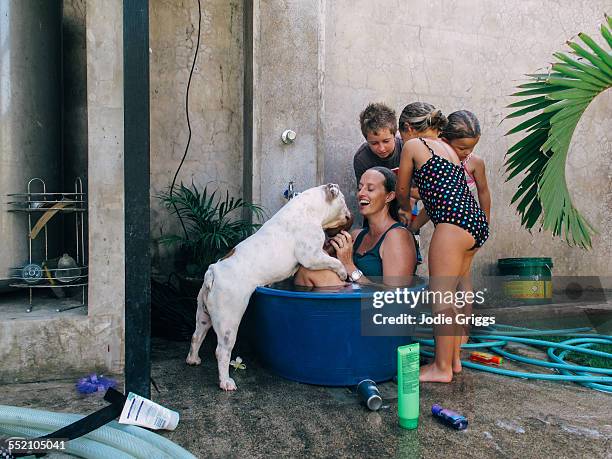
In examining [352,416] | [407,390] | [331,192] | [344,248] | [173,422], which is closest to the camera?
[173,422]

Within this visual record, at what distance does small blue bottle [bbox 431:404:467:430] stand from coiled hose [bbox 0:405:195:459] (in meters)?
1.24

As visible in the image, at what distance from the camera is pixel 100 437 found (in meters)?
2.12

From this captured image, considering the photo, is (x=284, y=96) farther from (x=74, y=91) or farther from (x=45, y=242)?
(x=45, y=242)

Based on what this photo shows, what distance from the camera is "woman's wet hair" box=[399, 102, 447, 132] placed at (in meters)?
3.48

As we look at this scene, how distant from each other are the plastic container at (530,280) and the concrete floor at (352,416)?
7.06 ft

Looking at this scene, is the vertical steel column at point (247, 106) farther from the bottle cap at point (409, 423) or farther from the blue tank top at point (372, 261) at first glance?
the bottle cap at point (409, 423)

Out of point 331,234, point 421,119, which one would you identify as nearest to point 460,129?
point 421,119

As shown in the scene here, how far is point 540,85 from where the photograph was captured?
315 cm

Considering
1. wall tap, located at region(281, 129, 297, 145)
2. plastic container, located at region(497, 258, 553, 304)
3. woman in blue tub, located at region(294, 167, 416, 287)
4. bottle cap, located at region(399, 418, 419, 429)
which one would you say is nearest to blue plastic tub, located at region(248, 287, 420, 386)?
woman in blue tub, located at region(294, 167, 416, 287)

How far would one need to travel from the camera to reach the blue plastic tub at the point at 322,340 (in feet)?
9.29

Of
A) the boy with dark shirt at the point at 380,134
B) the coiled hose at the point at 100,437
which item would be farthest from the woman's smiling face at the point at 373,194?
the coiled hose at the point at 100,437

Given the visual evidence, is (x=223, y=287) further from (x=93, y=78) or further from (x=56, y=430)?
(x=93, y=78)

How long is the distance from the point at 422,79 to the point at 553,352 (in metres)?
3.00

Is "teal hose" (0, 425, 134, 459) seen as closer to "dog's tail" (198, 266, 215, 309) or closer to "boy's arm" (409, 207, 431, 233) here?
"dog's tail" (198, 266, 215, 309)
